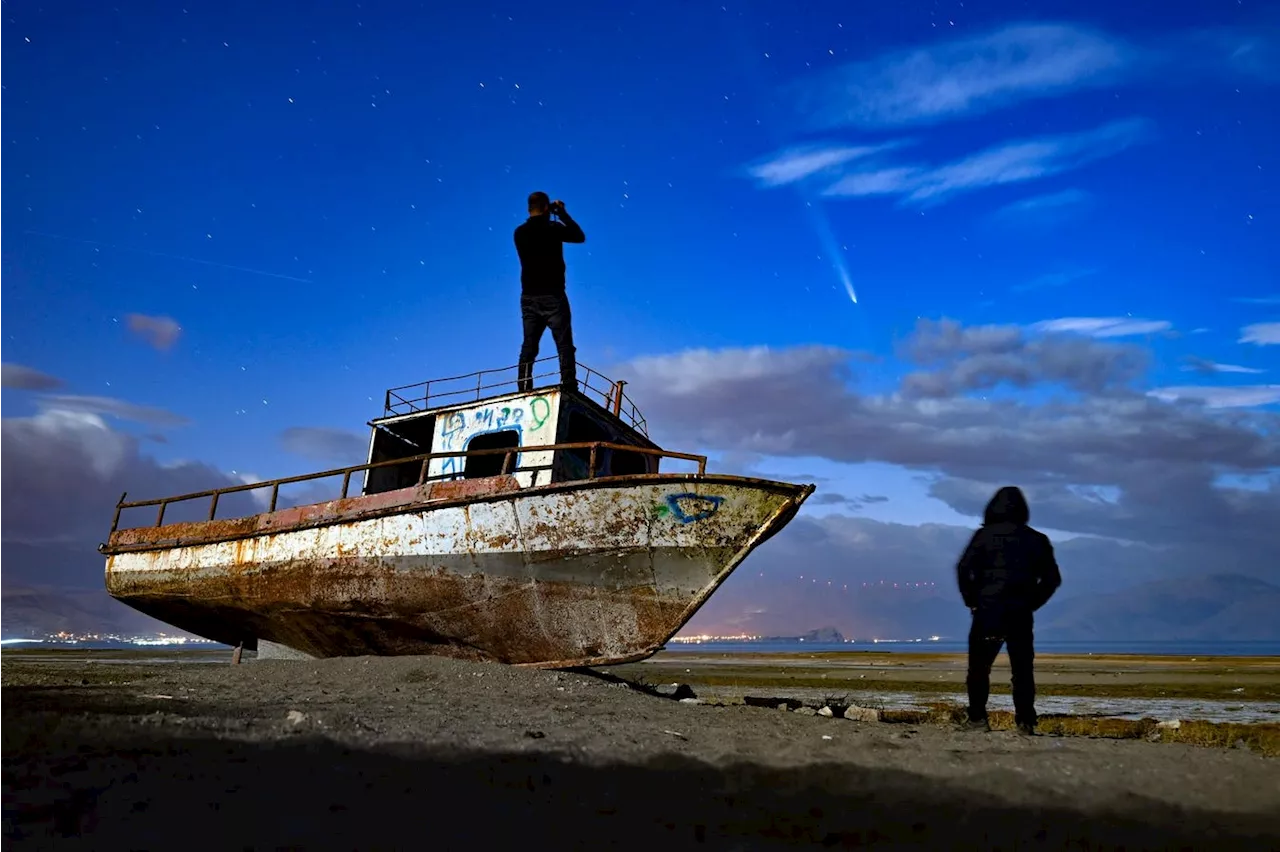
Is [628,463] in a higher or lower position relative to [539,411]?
lower

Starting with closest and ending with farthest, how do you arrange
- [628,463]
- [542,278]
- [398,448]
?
1. [542,278]
2. [628,463]
3. [398,448]

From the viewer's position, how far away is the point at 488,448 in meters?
12.2

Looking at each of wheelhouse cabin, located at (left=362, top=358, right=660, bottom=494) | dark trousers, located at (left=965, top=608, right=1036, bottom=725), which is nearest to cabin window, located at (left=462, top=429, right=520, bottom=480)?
wheelhouse cabin, located at (left=362, top=358, right=660, bottom=494)

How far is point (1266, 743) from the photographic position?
736cm

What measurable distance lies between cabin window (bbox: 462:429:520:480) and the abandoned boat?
3cm

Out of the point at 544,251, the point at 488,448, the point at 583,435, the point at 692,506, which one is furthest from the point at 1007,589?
the point at 544,251

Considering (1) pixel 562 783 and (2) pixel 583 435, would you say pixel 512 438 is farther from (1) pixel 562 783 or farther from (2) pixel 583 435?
(1) pixel 562 783

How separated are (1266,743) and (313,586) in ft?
38.6

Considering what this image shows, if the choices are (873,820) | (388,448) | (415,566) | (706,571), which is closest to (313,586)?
(415,566)

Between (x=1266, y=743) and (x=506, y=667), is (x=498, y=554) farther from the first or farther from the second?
(x=1266, y=743)

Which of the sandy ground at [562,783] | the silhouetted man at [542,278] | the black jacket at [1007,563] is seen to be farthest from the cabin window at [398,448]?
the black jacket at [1007,563]

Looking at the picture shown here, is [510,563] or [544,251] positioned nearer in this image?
[510,563]

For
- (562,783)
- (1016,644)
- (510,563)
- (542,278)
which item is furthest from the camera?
(542,278)

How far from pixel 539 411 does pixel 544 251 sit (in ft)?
9.46
